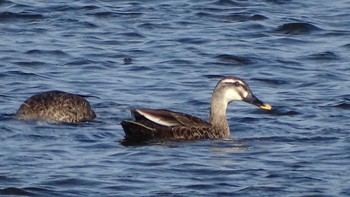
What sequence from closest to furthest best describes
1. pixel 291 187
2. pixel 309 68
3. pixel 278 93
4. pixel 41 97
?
pixel 291 187 → pixel 41 97 → pixel 278 93 → pixel 309 68

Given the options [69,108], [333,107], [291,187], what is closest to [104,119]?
[69,108]

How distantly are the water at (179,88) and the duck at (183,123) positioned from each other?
0.18 metres

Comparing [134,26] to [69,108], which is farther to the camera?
[134,26]

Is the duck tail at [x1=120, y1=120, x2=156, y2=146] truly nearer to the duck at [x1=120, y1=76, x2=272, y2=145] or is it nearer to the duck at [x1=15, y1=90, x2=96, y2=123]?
the duck at [x1=120, y1=76, x2=272, y2=145]

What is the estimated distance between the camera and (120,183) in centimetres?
1286

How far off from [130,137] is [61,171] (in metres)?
1.87

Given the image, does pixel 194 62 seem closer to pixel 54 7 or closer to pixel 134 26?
pixel 134 26

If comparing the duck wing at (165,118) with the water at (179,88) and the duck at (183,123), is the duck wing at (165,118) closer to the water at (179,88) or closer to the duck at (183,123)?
the duck at (183,123)

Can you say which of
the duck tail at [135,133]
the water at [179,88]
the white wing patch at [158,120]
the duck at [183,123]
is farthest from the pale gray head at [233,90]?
the duck tail at [135,133]

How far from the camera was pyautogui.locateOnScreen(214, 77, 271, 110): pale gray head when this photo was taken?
51.2 ft

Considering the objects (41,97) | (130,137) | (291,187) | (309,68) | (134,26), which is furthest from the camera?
(134,26)

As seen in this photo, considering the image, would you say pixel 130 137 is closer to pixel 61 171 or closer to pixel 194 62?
pixel 61 171

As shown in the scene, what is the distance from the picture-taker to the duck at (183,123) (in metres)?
15.0

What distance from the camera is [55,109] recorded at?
52.1 ft
